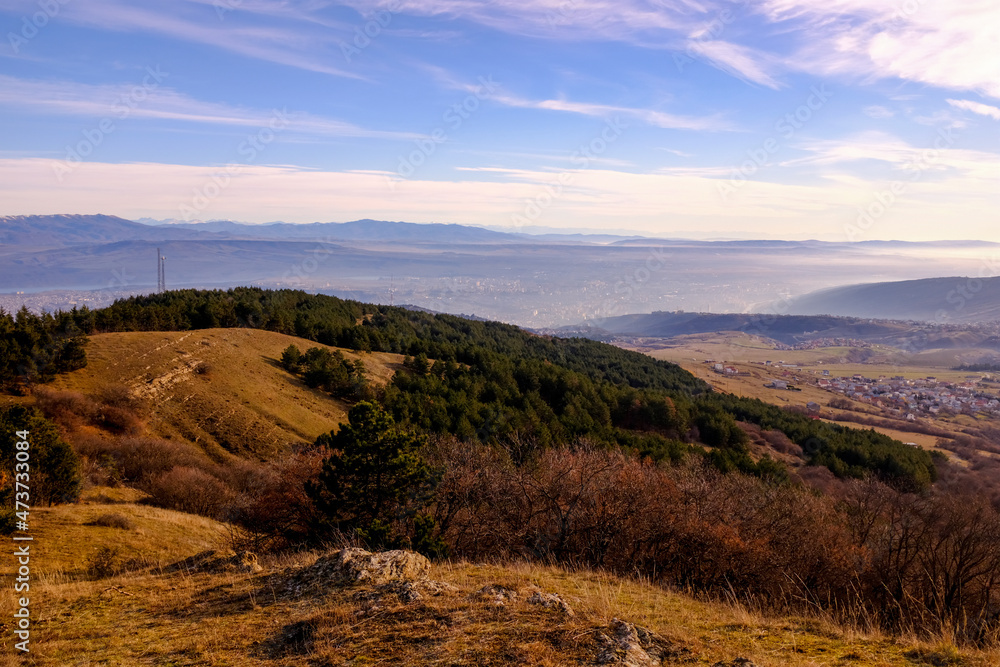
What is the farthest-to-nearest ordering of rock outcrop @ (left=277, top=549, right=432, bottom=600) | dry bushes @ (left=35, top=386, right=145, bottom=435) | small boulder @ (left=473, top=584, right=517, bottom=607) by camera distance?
dry bushes @ (left=35, top=386, right=145, bottom=435) → rock outcrop @ (left=277, top=549, right=432, bottom=600) → small boulder @ (left=473, top=584, right=517, bottom=607)

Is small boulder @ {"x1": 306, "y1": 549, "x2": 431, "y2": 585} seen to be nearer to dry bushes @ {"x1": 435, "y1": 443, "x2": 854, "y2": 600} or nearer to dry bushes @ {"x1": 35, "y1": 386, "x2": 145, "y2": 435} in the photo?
dry bushes @ {"x1": 435, "y1": 443, "x2": 854, "y2": 600}

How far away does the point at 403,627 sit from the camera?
22.6 feet

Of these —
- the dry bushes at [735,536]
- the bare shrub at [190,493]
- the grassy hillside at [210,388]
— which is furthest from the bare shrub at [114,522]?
the grassy hillside at [210,388]

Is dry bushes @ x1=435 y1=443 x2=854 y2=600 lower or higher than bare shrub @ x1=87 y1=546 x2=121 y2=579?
lower

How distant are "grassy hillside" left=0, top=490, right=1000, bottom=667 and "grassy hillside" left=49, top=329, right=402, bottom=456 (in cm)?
1945

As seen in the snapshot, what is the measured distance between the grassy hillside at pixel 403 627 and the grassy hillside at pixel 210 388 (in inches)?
766

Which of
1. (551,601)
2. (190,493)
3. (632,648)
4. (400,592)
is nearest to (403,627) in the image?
(400,592)

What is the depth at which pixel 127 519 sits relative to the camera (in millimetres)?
14672

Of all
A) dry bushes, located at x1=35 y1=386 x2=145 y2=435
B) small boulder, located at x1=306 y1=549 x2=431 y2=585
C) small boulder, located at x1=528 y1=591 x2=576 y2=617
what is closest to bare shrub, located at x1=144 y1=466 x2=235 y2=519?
dry bushes, located at x1=35 y1=386 x2=145 y2=435

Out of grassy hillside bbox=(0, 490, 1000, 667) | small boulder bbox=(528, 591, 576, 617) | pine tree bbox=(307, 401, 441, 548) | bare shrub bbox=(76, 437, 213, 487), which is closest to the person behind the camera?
grassy hillside bbox=(0, 490, 1000, 667)

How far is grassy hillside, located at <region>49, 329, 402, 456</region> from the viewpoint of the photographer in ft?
91.8

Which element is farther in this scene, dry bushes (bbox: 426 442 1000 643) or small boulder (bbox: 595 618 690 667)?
dry bushes (bbox: 426 442 1000 643)

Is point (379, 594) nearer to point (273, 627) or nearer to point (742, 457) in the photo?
point (273, 627)

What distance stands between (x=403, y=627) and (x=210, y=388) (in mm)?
29595
